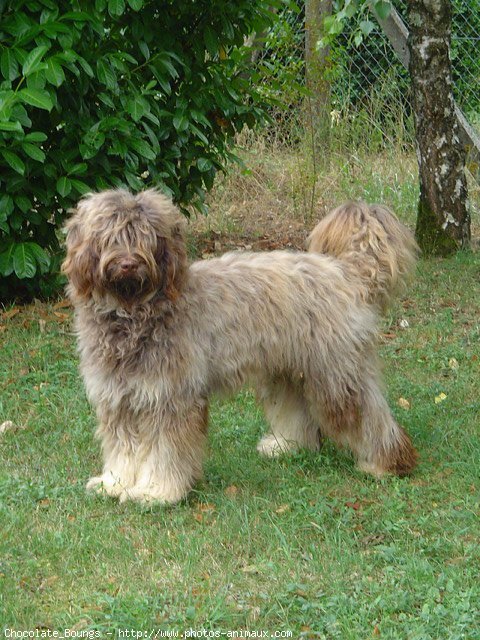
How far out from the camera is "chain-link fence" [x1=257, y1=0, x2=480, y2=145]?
456 inches

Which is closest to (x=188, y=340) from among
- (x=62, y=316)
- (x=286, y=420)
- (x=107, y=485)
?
(x=107, y=485)

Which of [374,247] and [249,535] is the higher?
[374,247]

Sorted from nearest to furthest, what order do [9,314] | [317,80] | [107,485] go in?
1. [107,485]
2. [9,314]
3. [317,80]

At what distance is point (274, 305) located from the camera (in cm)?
529

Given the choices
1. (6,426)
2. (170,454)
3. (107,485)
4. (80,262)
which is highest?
(80,262)

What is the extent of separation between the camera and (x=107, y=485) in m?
5.34

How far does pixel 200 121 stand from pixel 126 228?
11.7ft

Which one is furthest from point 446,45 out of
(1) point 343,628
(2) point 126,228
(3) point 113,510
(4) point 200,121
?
(1) point 343,628

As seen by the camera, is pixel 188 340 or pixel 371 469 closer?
pixel 188 340

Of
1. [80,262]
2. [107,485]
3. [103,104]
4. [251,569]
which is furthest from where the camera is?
[103,104]

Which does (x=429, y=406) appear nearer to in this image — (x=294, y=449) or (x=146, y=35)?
(x=294, y=449)

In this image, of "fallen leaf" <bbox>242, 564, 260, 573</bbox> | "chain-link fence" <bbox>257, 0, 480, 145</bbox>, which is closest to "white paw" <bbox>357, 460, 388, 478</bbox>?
"fallen leaf" <bbox>242, 564, 260, 573</bbox>

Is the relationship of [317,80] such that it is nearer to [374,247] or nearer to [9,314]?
[9,314]

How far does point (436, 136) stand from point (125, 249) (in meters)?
4.72
